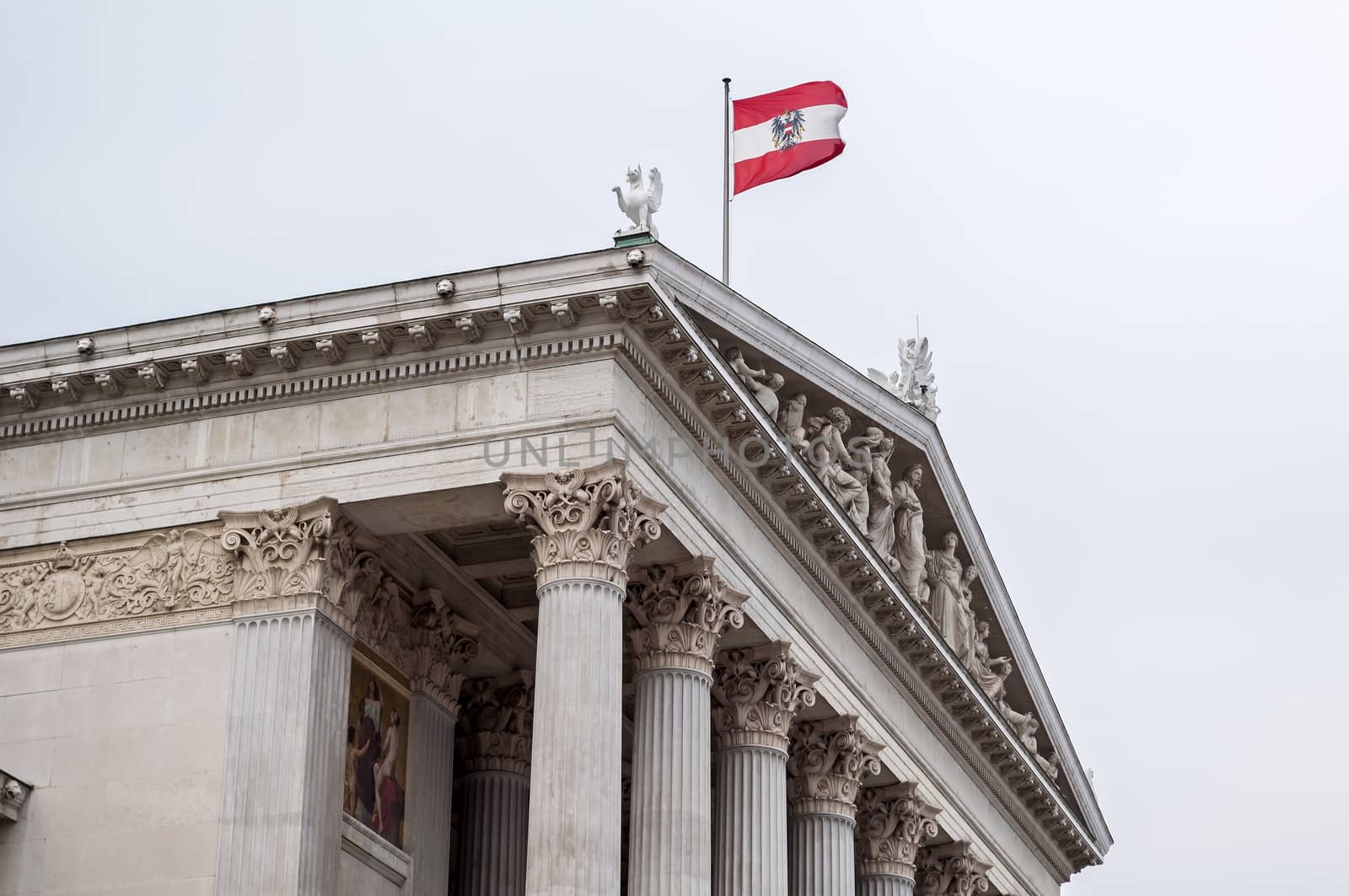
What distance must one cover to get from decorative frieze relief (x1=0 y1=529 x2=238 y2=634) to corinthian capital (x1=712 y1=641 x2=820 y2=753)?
877cm

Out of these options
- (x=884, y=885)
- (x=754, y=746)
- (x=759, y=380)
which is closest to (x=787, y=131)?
(x=759, y=380)

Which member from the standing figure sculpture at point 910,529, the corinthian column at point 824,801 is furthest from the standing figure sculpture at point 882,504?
the corinthian column at point 824,801

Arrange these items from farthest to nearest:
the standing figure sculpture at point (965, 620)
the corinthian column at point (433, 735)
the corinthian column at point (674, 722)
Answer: the standing figure sculpture at point (965, 620) → the corinthian column at point (433, 735) → the corinthian column at point (674, 722)

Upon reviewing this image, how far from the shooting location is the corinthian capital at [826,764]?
40656mm

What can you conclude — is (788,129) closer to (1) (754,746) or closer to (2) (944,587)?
(2) (944,587)

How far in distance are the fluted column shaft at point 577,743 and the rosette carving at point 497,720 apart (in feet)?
25.1

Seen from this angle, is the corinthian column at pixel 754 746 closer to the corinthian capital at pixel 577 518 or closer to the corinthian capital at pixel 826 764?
the corinthian capital at pixel 826 764

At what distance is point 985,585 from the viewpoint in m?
49.0

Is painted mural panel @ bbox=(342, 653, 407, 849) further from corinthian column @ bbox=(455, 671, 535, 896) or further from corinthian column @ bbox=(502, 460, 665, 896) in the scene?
corinthian column @ bbox=(502, 460, 665, 896)

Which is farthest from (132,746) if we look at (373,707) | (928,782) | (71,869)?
(928,782)

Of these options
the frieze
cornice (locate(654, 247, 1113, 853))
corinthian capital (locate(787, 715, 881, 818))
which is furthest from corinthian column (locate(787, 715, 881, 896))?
the frieze

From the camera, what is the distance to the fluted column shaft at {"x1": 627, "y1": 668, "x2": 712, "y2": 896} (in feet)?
108

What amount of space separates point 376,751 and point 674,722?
14.6 ft

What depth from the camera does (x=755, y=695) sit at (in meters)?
37.7
